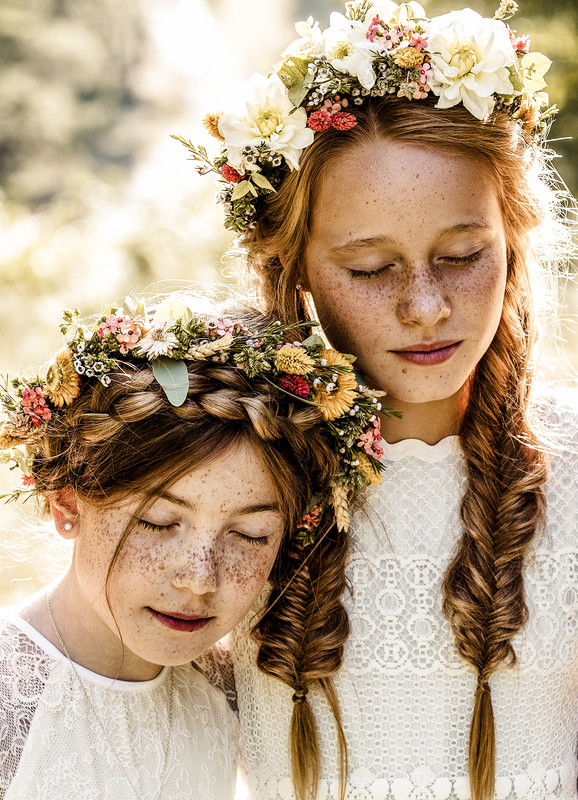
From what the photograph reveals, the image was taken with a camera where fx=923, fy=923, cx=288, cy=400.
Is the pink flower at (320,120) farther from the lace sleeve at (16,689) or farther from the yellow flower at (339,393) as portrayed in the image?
the lace sleeve at (16,689)

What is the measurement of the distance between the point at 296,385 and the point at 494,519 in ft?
2.41

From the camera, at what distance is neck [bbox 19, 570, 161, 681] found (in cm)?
232

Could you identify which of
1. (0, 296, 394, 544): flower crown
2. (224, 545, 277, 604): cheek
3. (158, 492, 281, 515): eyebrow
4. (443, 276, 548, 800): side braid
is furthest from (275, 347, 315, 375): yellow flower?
(443, 276, 548, 800): side braid

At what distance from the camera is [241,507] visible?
217 cm

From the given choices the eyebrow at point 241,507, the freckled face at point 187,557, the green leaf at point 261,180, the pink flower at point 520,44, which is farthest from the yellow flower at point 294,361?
the pink flower at point 520,44

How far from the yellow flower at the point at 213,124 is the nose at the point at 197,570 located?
120 cm

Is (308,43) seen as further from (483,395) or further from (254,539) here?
(254,539)

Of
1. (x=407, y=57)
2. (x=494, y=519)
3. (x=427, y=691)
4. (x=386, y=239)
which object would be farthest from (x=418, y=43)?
(x=427, y=691)

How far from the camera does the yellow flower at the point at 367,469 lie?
240 centimetres

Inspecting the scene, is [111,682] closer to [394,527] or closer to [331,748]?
[331,748]

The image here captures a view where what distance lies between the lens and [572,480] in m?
2.64

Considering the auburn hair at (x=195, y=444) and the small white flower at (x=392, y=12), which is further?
the small white flower at (x=392, y=12)

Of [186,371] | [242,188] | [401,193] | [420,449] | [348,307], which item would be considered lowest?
[420,449]

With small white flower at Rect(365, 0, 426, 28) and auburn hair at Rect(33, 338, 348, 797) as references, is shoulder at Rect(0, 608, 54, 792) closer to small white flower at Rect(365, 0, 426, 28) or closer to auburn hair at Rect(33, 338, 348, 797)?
auburn hair at Rect(33, 338, 348, 797)
